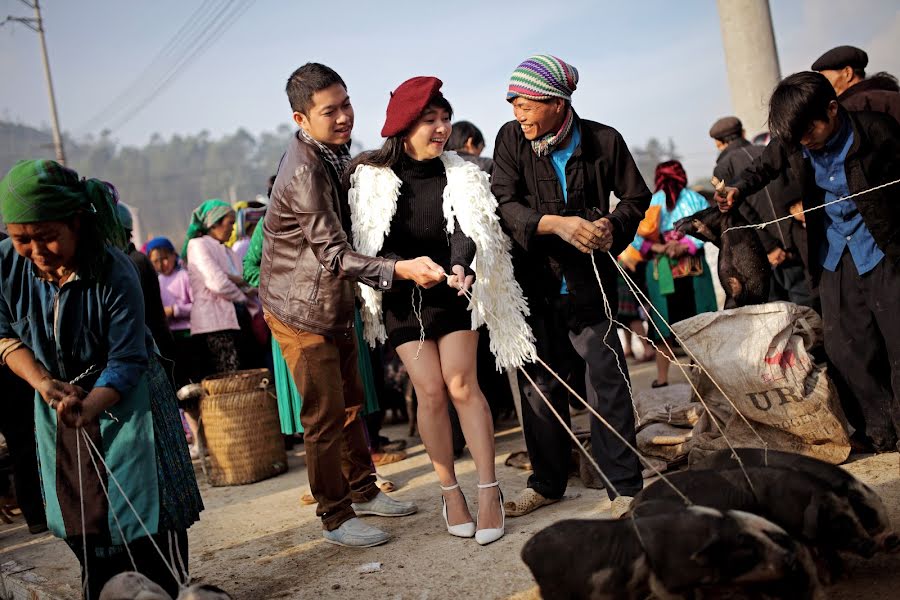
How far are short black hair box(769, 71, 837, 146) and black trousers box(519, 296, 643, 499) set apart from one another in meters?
1.31

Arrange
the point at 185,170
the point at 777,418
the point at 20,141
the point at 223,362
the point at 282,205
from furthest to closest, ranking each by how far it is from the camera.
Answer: the point at 185,170
the point at 20,141
the point at 223,362
the point at 777,418
the point at 282,205

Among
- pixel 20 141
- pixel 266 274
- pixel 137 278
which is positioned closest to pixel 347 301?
pixel 266 274

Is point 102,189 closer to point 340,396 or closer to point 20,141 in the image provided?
point 340,396

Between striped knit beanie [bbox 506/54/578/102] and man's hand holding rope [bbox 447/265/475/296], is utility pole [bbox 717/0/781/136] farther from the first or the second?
man's hand holding rope [bbox 447/265/475/296]

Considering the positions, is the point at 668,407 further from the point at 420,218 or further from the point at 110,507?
the point at 110,507

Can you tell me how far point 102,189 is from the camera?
2941 millimetres

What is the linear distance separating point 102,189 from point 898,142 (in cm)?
368

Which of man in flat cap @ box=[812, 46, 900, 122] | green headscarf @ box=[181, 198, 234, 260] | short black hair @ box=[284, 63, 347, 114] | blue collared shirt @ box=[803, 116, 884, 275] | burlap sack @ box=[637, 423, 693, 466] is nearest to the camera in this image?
short black hair @ box=[284, 63, 347, 114]

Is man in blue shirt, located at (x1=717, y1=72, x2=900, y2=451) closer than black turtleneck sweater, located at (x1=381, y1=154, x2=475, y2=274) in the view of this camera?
No

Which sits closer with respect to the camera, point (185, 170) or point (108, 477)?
point (108, 477)

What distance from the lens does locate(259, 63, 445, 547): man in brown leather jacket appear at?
3439 mm

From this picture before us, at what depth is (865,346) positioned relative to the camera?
4.02 meters

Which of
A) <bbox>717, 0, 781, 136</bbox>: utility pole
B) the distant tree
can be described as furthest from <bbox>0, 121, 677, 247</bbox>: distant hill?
<bbox>717, 0, 781, 136</bbox>: utility pole

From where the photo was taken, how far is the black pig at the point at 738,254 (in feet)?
14.2
